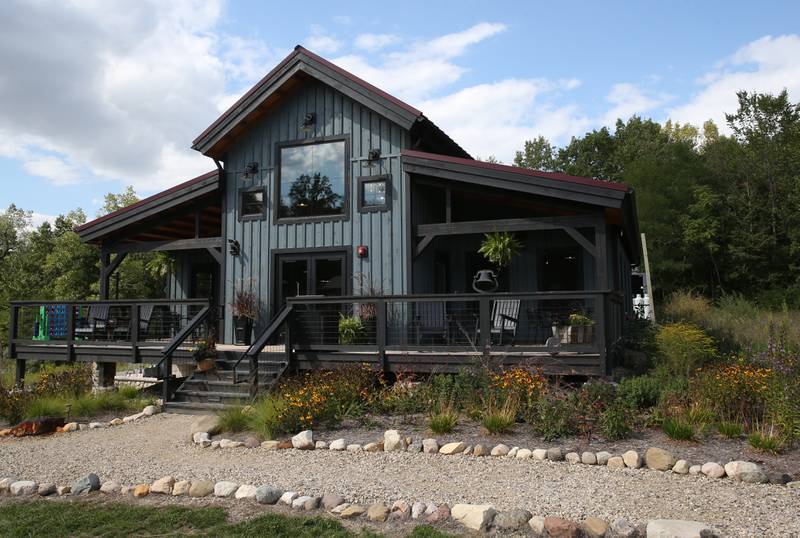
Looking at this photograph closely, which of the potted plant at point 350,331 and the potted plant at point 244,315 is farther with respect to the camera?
the potted plant at point 244,315

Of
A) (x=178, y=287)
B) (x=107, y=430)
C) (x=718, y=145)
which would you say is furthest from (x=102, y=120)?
(x=718, y=145)

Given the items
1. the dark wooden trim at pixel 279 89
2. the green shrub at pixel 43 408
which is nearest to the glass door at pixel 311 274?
the dark wooden trim at pixel 279 89

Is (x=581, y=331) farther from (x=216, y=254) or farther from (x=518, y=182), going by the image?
(x=216, y=254)

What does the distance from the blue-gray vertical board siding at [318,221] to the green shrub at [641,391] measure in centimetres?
540

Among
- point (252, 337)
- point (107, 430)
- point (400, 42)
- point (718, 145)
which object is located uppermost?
point (718, 145)

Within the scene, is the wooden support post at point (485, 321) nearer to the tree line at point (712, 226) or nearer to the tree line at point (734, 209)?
the tree line at point (712, 226)

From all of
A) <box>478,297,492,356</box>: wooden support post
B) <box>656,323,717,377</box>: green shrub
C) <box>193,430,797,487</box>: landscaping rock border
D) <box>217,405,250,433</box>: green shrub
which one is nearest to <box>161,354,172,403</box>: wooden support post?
<box>217,405,250,433</box>: green shrub

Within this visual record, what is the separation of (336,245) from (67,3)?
6.59 m

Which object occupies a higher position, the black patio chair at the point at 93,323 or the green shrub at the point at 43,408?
the black patio chair at the point at 93,323

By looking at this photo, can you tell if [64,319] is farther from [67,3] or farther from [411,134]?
[411,134]

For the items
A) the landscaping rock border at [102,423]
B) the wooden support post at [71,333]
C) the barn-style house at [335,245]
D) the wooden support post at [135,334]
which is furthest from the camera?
the wooden support post at [71,333]

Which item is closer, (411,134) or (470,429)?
(470,429)

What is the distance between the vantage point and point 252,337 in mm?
13312

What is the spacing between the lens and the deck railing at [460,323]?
30.2 feet
